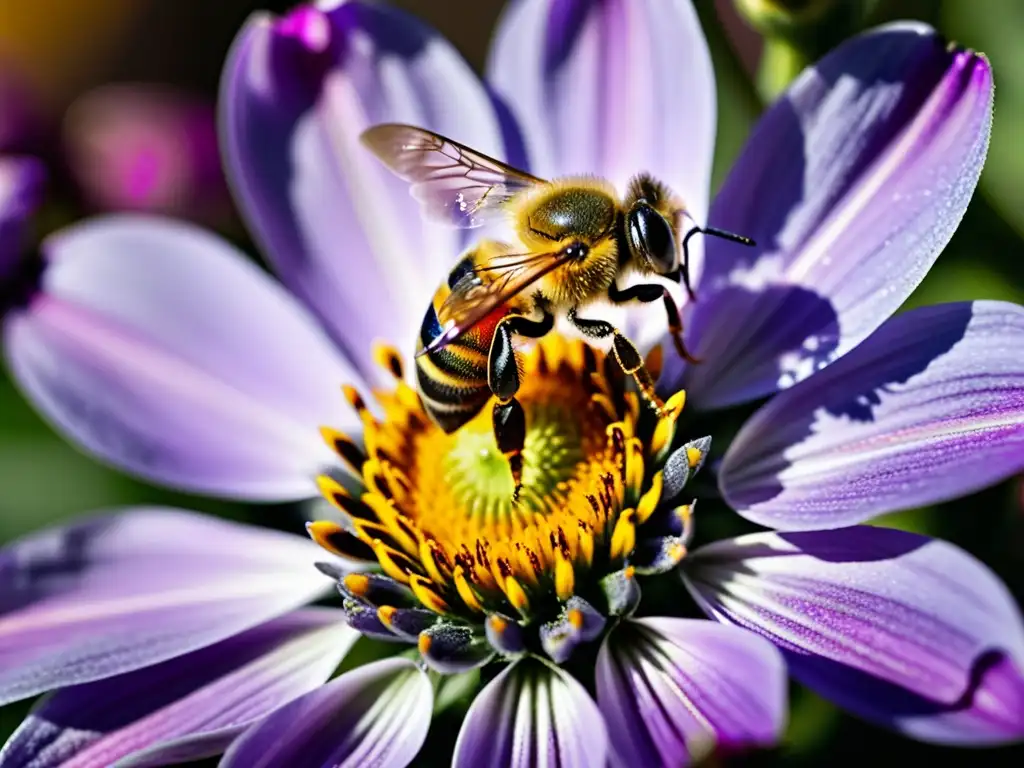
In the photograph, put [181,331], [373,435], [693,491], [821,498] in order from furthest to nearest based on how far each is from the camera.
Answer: [181,331] → [373,435] → [693,491] → [821,498]

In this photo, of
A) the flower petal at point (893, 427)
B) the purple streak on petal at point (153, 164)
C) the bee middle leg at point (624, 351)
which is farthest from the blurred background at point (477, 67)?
the bee middle leg at point (624, 351)

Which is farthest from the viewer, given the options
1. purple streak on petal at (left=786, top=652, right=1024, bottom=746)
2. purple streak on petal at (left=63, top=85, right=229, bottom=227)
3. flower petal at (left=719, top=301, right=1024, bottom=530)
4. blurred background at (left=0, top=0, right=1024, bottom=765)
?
purple streak on petal at (left=63, top=85, right=229, bottom=227)

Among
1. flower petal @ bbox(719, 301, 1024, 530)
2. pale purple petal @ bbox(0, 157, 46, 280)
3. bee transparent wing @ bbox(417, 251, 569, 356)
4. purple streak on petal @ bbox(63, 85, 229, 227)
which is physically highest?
pale purple petal @ bbox(0, 157, 46, 280)

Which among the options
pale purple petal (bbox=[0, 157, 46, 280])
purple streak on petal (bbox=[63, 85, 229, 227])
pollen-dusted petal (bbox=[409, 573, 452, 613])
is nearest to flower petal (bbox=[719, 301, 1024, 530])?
pollen-dusted petal (bbox=[409, 573, 452, 613])

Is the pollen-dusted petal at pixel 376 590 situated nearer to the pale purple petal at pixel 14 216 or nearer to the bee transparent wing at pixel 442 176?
the bee transparent wing at pixel 442 176

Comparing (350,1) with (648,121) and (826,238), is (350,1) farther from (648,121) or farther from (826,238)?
(826,238)

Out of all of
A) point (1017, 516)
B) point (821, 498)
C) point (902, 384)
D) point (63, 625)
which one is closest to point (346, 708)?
point (63, 625)

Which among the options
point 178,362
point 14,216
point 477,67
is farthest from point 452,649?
point 477,67

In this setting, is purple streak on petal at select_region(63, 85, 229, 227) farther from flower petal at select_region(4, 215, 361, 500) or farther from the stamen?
the stamen
